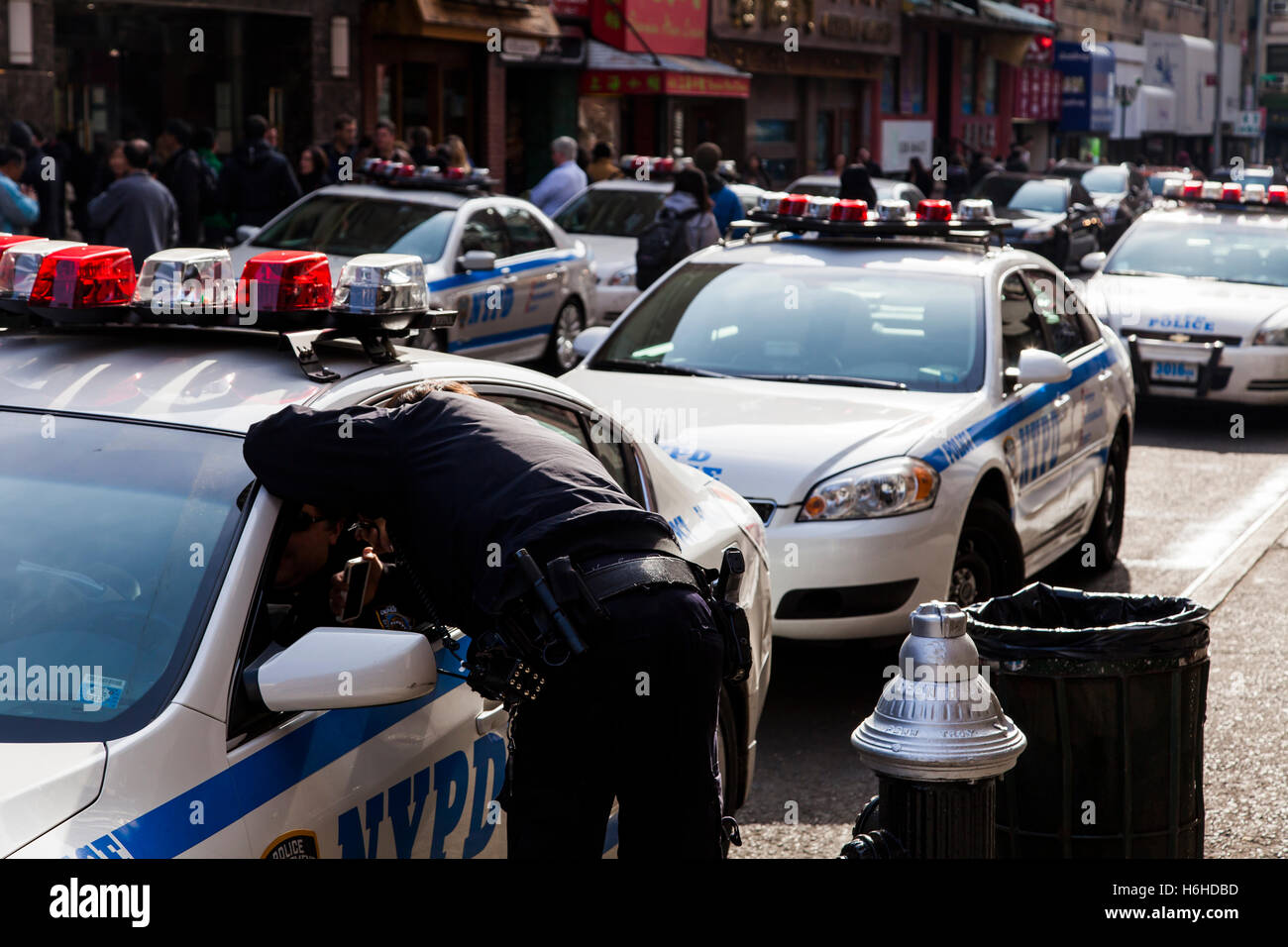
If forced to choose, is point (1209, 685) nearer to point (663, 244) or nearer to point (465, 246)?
point (663, 244)

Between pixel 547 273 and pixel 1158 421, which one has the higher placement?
pixel 547 273

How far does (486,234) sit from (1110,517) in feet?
20.3

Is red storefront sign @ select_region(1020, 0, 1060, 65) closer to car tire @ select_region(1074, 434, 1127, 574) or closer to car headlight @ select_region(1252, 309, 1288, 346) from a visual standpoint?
car headlight @ select_region(1252, 309, 1288, 346)

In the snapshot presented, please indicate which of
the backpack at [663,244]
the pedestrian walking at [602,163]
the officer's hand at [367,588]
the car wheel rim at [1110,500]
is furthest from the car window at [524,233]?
the officer's hand at [367,588]

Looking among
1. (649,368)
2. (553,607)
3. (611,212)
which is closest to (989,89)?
(611,212)

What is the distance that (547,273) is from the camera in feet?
45.0

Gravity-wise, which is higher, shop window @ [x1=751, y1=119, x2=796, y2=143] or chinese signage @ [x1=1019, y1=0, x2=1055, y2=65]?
chinese signage @ [x1=1019, y1=0, x2=1055, y2=65]

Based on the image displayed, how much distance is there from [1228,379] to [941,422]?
656cm

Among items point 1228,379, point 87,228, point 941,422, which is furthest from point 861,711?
point 87,228

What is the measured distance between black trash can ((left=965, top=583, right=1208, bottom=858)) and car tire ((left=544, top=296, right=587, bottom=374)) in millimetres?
10171

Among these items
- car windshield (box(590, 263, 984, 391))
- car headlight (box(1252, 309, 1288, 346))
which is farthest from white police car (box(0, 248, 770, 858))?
car headlight (box(1252, 309, 1288, 346))

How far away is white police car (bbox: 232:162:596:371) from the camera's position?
12.3 meters

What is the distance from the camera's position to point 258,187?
571 inches
